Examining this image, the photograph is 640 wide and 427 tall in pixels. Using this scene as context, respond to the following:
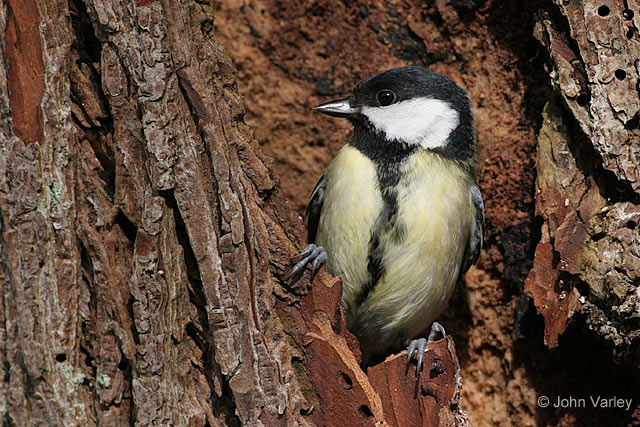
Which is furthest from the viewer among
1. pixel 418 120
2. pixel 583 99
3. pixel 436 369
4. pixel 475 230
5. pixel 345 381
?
pixel 475 230

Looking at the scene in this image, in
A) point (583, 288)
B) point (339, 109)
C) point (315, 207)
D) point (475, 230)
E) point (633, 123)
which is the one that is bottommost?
point (583, 288)

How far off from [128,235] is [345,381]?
2.59 feet

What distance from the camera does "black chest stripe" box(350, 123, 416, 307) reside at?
2303mm

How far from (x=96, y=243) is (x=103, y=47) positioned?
0.55 m

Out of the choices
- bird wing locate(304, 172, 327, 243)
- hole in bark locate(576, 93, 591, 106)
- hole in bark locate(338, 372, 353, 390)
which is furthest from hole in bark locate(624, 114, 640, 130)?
hole in bark locate(338, 372, 353, 390)

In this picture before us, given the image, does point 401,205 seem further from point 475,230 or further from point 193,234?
point 193,234

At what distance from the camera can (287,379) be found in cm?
190

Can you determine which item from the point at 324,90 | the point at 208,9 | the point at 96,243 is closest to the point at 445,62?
the point at 324,90

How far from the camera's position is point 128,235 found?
1884 millimetres

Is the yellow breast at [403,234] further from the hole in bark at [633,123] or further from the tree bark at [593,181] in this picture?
the hole in bark at [633,123]

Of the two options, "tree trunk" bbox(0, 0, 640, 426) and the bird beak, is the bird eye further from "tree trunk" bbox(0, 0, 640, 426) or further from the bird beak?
"tree trunk" bbox(0, 0, 640, 426)

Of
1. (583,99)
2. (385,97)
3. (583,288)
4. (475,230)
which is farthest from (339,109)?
(583,288)

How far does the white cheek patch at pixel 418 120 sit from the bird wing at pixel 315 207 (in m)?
0.32

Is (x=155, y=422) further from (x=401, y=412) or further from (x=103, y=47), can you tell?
(x=103, y=47)
